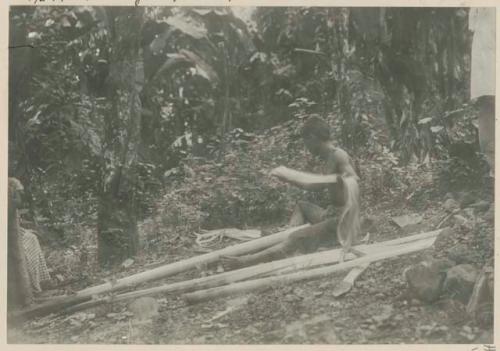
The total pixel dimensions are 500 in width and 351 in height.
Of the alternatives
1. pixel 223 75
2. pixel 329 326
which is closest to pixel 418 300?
pixel 329 326

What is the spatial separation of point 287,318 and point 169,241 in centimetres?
151

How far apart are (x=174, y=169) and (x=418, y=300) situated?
294cm

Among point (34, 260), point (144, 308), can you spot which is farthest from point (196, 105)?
point (34, 260)

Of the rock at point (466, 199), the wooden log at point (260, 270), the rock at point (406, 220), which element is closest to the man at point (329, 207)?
the wooden log at point (260, 270)

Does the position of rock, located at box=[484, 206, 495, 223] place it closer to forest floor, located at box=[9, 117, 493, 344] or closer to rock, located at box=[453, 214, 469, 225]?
forest floor, located at box=[9, 117, 493, 344]

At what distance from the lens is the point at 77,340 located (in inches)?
263

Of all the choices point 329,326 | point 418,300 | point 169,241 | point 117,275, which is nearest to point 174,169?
point 169,241

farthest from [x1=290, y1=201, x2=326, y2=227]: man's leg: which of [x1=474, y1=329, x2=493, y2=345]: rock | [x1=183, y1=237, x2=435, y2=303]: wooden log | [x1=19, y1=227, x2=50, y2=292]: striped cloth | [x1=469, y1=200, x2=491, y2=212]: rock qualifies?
[x1=19, y1=227, x2=50, y2=292]: striped cloth

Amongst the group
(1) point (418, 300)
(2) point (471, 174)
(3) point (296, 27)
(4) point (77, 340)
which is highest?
(3) point (296, 27)

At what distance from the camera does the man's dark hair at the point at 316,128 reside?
6.96m

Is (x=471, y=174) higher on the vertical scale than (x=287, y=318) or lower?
higher

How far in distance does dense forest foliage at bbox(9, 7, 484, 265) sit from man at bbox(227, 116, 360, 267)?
14 centimetres

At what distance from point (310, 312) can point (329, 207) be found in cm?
115

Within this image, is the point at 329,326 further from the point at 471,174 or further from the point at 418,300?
the point at 471,174
